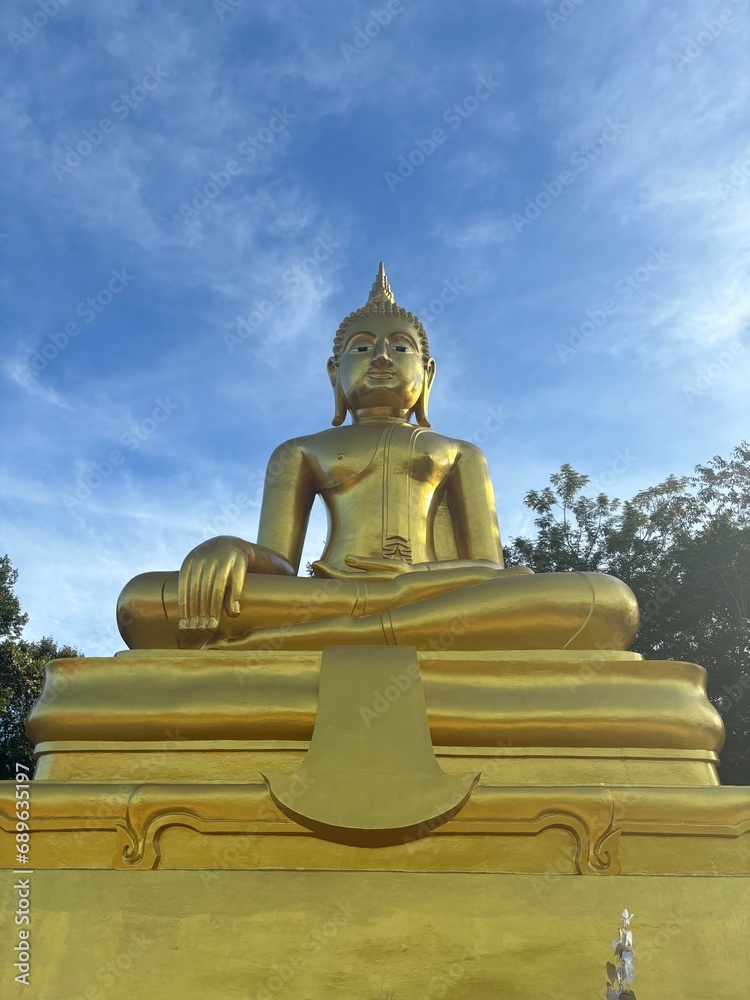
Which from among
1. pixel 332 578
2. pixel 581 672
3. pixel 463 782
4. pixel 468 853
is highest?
pixel 332 578

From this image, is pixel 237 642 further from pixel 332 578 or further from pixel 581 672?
pixel 581 672

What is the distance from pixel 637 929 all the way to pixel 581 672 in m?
1.13

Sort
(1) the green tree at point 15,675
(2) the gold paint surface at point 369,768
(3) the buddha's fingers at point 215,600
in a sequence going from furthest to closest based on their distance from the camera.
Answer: (1) the green tree at point 15,675
(3) the buddha's fingers at point 215,600
(2) the gold paint surface at point 369,768

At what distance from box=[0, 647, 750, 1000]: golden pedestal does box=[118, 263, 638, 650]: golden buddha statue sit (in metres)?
0.26

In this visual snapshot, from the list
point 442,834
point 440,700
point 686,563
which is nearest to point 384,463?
point 440,700

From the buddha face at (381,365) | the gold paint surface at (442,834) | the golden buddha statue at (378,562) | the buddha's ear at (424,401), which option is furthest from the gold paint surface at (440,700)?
the buddha's ear at (424,401)

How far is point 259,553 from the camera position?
5.07 metres

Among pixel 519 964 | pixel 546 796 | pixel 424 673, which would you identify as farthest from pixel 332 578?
pixel 519 964

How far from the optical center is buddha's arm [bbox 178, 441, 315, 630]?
4496mm

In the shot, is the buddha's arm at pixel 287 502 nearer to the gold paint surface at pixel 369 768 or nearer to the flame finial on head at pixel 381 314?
the flame finial on head at pixel 381 314

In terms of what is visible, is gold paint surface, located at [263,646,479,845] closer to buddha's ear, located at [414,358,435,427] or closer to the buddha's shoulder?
the buddha's shoulder

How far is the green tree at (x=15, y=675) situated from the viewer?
11.7 meters

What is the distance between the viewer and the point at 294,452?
6.19 meters

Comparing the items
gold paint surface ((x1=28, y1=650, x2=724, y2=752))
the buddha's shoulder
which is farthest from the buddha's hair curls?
gold paint surface ((x1=28, y1=650, x2=724, y2=752))
